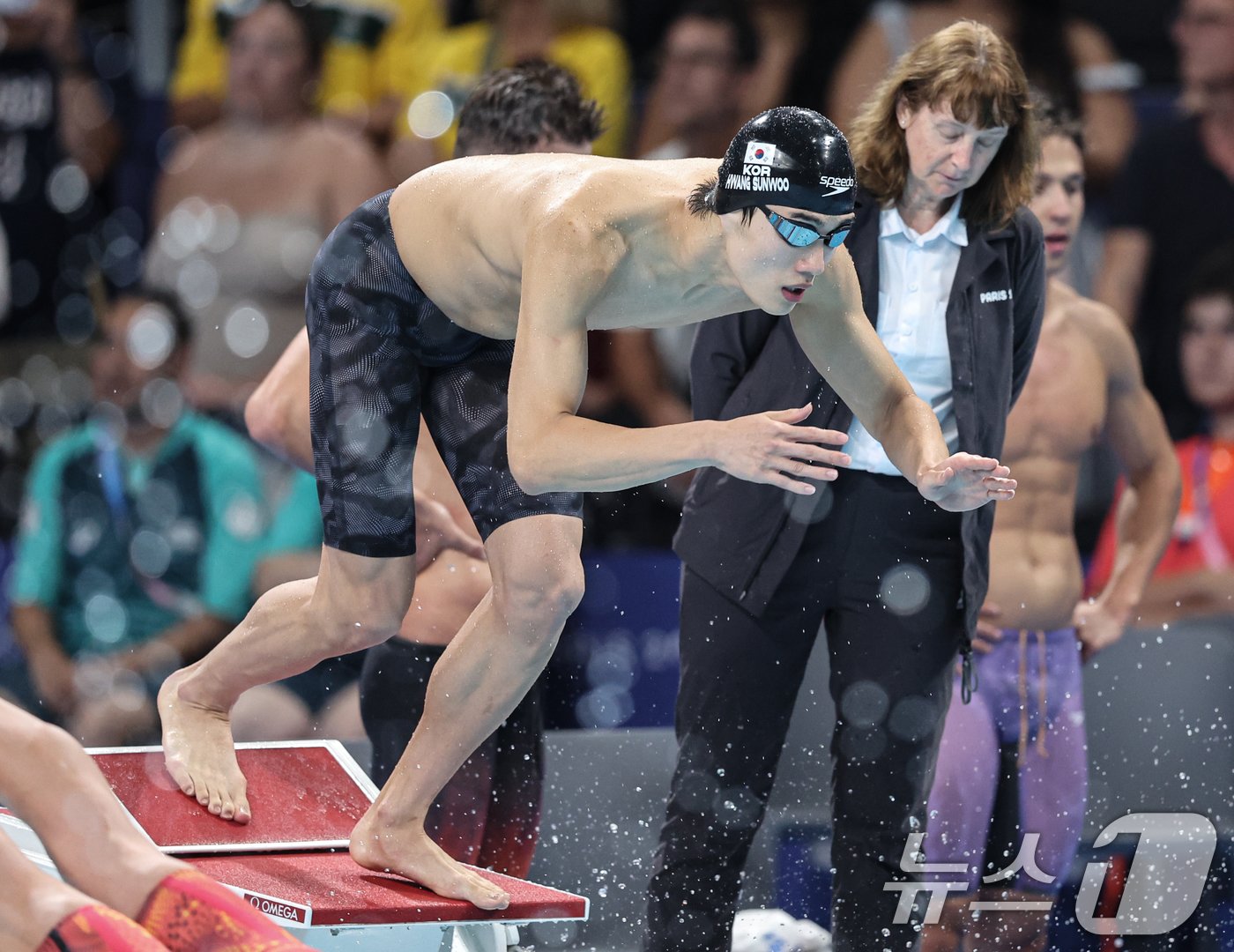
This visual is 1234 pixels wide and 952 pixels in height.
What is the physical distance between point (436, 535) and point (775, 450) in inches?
56.6

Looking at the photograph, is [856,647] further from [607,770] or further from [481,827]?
[607,770]

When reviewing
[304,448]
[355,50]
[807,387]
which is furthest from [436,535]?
[355,50]

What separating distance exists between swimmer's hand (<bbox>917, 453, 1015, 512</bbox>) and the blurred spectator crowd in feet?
8.31

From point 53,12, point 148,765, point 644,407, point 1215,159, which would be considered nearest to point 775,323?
point 148,765

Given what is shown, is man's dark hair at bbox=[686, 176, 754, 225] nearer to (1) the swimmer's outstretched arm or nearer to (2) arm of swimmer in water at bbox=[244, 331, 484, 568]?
(1) the swimmer's outstretched arm

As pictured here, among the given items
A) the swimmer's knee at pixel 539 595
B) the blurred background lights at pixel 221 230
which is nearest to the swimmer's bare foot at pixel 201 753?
the swimmer's knee at pixel 539 595

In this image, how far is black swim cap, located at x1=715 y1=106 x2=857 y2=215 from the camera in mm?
3145

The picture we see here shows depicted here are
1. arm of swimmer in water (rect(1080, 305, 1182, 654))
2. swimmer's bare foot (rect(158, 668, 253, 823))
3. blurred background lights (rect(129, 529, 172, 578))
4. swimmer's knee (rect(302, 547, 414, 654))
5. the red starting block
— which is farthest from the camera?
blurred background lights (rect(129, 529, 172, 578))

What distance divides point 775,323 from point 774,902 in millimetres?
1924

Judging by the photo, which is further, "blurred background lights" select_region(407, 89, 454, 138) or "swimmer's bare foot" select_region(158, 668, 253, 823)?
"blurred background lights" select_region(407, 89, 454, 138)

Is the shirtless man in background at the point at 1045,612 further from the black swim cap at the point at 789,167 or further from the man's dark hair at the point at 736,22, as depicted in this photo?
the man's dark hair at the point at 736,22

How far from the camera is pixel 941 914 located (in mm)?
4461

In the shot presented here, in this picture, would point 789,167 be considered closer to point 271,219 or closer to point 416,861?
point 416,861

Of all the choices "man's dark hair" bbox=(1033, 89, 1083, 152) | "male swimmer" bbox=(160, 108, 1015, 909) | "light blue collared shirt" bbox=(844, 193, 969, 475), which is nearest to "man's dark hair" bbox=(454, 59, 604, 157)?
"male swimmer" bbox=(160, 108, 1015, 909)
